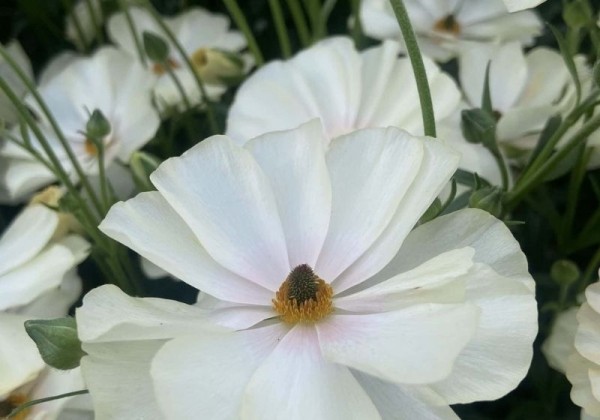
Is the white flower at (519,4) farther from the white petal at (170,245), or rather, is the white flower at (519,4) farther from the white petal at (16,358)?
the white petal at (16,358)

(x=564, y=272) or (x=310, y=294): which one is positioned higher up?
(x=310, y=294)

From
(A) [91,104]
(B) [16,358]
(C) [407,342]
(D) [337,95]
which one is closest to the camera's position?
(C) [407,342]

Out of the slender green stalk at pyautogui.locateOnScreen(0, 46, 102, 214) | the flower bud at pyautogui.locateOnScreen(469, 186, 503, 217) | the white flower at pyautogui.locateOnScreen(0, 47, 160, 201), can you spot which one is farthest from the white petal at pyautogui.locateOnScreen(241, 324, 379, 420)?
the white flower at pyautogui.locateOnScreen(0, 47, 160, 201)

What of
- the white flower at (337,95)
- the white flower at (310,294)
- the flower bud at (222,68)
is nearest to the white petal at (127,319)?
the white flower at (310,294)

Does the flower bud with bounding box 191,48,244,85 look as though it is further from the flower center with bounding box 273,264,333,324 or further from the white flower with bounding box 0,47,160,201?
the flower center with bounding box 273,264,333,324

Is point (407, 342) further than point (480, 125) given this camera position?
No

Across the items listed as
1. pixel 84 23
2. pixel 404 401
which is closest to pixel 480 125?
pixel 404 401

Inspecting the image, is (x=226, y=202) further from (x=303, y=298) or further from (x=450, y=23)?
(x=450, y=23)

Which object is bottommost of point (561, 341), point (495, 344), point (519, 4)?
point (561, 341)
